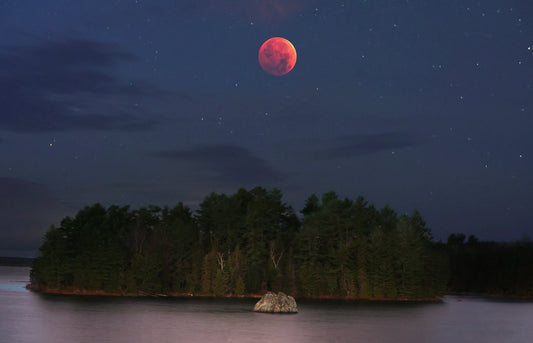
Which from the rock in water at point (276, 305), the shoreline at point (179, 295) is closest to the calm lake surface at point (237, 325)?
the rock in water at point (276, 305)

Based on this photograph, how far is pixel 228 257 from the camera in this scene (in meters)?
98.5

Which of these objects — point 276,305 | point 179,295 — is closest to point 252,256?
point 179,295

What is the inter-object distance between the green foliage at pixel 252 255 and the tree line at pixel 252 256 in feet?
0.55

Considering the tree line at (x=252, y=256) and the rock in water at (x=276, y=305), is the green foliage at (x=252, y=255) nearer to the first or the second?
the tree line at (x=252, y=256)

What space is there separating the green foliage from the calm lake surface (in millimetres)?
26408

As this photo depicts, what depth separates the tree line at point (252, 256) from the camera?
94.8 meters

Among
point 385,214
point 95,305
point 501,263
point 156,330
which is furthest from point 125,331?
point 501,263

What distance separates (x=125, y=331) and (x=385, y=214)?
78.3 m

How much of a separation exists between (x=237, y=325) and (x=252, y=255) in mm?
52559

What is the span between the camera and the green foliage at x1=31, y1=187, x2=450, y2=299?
3733 inches

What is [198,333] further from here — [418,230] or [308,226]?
[418,230]

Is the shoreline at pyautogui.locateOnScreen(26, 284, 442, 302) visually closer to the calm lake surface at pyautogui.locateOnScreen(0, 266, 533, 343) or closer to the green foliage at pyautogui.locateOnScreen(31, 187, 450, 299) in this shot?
the green foliage at pyautogui.locateOnScreen(31, 187, 450, 299)

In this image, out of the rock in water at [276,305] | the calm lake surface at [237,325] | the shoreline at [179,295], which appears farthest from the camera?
the shoreline at [179,295]

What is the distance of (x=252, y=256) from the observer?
331ft
